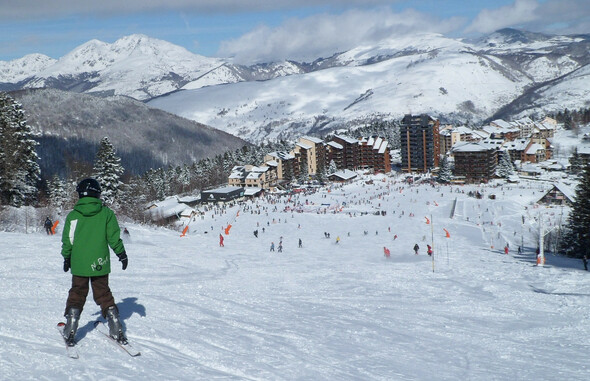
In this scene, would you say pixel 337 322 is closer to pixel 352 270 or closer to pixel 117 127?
pixel 352 270

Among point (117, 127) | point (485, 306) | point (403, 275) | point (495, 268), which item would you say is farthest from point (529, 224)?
point (117, 127)

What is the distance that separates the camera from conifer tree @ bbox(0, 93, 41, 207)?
3071 cm

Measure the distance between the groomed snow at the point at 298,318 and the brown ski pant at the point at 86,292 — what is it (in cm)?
60

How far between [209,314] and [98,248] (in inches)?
152

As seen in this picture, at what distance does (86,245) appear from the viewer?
5.81 metres

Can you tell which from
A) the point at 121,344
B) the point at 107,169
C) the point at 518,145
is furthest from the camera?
the point at 518,145

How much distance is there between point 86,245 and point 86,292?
64 cm

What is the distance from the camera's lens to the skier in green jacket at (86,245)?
5742 mm

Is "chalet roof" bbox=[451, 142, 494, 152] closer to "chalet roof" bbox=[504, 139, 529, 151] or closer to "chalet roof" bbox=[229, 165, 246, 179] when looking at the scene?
"chalet roof" bbox=[504, 139, 529, 151]

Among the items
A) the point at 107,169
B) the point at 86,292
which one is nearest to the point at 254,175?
the point at 107,169

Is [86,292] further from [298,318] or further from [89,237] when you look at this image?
[298,318]

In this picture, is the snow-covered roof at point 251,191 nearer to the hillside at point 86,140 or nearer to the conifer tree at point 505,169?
the conifer tree at point 505,169

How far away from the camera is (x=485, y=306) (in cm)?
1308

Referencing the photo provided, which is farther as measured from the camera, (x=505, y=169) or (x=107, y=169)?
(x=505, y=169)
